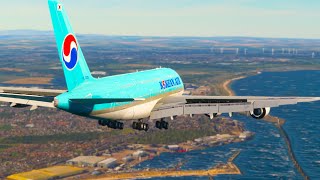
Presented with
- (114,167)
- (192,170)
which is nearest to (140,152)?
(114,167)

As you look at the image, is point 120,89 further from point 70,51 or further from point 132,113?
point 70,51

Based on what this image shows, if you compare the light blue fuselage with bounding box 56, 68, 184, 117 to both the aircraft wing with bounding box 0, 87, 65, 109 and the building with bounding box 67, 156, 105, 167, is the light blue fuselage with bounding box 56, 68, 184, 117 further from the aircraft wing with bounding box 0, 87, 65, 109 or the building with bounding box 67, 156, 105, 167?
the building with bounding box 67, 156, 105, 167

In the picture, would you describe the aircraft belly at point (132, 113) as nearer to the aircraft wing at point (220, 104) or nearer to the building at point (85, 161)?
the aircraft wing at point (220, 104)

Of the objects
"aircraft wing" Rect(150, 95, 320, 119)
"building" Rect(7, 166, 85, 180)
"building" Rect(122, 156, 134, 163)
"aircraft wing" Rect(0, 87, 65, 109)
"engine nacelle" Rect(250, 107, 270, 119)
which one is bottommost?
"building" Rect(7, 166, 85, 180)

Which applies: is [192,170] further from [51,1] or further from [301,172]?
[51,1]

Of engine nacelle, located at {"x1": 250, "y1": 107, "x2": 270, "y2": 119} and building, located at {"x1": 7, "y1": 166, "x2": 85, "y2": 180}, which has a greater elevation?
engine nacelle, located at {"x1": 250, "y1": 107, "x2": 270, "y2": 119}

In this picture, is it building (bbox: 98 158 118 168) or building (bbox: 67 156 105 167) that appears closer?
building (bbox: 98 158 118 168)

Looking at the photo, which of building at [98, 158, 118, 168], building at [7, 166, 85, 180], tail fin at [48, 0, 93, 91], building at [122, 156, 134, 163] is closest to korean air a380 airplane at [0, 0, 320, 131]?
tail fin at [48, 0, 93, 91]

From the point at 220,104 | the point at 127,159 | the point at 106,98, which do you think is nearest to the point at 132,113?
the point at 220,104
